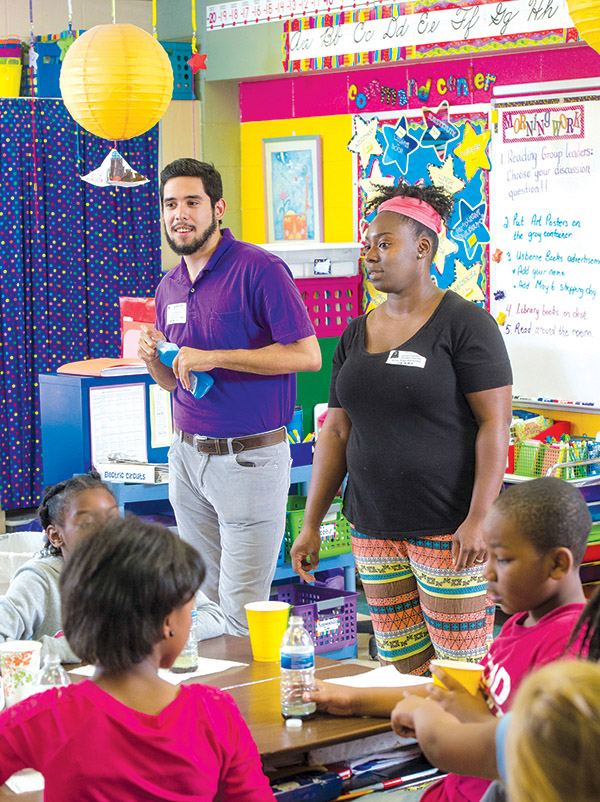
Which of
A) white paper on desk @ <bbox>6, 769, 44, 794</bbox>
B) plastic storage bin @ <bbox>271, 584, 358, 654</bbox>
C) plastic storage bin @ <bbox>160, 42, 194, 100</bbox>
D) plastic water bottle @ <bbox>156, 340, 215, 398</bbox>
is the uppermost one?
plastic storage bin @ <bbox>160, 42, 194, 100</bbox>

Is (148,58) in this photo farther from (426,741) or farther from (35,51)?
(426,741)

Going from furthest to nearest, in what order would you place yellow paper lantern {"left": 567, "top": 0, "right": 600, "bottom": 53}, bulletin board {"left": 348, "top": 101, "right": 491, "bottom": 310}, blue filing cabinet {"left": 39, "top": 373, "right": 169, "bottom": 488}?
1. bulletin board {"left": 348, "top": 101, "right": 491, "bottom": 310}
2. blue filing cabinet {"left": 39, "top": 373, "right": 169, "bottom": 488}
3. yellow paper lantern {"left": 567, "top": 0, "right": 600, "bottom": 53}

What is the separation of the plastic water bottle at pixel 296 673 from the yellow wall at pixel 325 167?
4.25 meters

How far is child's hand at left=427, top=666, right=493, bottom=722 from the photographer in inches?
63.0

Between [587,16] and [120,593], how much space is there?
218 centimetres

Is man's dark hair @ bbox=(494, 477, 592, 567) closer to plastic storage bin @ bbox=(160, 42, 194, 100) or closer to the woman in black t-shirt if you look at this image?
the woman in black t-shirt

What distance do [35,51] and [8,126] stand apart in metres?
0.51

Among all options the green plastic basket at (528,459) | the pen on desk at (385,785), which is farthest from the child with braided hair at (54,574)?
the green plastic basket at (528,459)

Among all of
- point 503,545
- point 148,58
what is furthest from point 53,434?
point 503,545

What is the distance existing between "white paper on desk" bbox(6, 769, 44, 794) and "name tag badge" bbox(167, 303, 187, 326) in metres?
1.69

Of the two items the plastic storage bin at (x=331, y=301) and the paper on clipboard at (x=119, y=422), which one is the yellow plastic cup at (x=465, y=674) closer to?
the paper on clipboard at (x=119, y=422)

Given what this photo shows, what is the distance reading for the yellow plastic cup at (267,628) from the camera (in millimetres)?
2352

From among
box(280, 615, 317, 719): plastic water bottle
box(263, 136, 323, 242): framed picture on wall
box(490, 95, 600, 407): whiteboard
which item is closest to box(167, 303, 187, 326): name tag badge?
box(280, 615, 317, 719): plastic water bottle

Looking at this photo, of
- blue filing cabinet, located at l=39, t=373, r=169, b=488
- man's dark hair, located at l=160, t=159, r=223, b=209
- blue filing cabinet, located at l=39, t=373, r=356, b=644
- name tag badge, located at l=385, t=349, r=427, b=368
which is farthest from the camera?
blue filing cabinet, located at l=39, t=373, r=169, b=488
